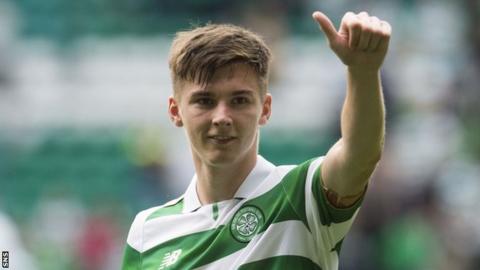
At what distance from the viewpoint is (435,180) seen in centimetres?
991

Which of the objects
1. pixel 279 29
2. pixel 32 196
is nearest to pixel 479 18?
pixel 279 29

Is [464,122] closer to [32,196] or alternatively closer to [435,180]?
[435,180]

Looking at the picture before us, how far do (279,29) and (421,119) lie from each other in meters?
1.83

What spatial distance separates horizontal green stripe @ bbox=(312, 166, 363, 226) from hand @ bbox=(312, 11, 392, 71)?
501 mm

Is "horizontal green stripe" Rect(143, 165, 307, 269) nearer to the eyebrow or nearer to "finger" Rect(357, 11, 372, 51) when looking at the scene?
the eyebrow

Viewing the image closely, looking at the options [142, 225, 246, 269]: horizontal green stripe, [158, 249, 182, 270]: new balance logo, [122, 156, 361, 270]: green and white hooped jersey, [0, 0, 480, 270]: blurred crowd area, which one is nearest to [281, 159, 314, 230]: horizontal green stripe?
[122, 156, 361, 270]: green and white hooped jersey

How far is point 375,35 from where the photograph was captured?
11.3 ft

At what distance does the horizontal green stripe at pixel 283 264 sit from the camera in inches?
155

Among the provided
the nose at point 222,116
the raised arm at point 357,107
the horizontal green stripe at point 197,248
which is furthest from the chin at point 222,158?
the raised arm at point 357,107

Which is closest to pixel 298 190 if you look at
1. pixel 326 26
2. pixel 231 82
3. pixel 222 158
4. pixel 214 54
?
pixel 222 158

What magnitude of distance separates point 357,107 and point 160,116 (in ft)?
28.6

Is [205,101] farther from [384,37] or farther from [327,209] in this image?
[384,37]

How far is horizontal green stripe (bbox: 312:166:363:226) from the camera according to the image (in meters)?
3.83

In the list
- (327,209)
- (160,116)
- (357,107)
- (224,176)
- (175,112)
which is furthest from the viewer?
(160,116)
